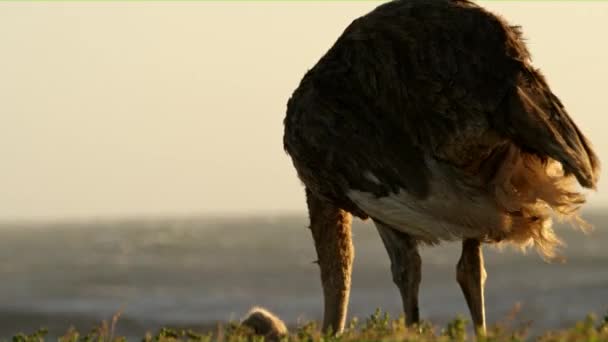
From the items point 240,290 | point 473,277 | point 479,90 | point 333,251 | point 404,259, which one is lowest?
point 473,277

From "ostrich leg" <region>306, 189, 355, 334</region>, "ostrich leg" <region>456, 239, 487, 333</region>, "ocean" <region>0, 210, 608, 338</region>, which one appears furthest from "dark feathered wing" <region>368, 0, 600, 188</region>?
"ocean" <region>0, 210, 608, 338</region>

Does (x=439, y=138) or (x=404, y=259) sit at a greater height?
(x=439, y=138)

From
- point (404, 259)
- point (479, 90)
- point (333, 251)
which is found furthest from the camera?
point (333, 251)

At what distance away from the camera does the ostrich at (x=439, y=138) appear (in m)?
10.3

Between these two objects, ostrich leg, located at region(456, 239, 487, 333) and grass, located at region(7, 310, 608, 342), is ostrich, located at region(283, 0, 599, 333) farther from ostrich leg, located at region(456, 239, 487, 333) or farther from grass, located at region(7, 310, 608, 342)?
grass, located at region(7, 310, 608, 342)

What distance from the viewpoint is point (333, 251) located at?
40.4 feet

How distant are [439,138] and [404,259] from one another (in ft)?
3.43

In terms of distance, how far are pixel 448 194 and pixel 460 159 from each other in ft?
0.87

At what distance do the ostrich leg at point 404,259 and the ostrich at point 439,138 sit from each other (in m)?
0.01

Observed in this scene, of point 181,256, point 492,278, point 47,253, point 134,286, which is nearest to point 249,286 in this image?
point 134,286

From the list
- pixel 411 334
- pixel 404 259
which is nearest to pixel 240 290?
pixel 404 259

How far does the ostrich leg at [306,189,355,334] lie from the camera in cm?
1212

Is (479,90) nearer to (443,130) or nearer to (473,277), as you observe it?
(443,130)

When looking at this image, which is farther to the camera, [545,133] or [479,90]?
[479,90]
